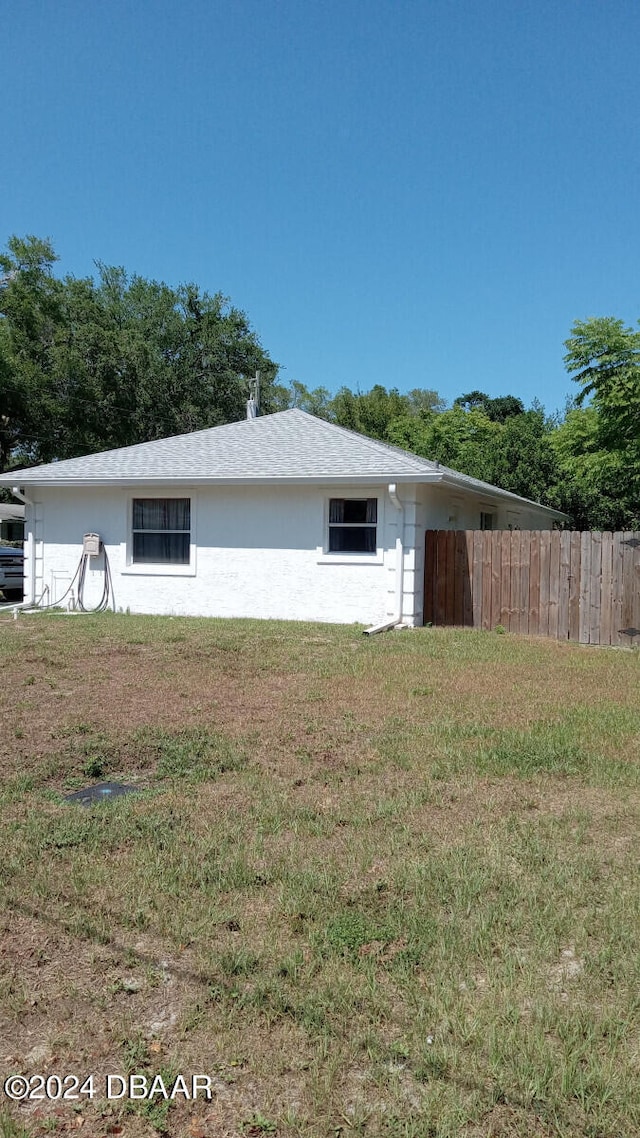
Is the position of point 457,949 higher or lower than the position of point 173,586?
lower

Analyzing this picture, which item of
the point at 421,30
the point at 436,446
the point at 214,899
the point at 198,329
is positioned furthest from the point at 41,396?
the point at 214,899

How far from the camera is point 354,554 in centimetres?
1359

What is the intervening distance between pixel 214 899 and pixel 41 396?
30.3 meters

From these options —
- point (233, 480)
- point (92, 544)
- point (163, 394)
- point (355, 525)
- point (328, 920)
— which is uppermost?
point (163, 394)

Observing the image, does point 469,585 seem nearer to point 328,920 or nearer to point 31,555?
point 31,555

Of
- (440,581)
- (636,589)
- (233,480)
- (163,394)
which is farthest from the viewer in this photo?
(163,394)

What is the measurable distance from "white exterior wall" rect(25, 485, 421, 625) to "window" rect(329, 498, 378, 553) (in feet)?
0.44

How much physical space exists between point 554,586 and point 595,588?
2.16ft

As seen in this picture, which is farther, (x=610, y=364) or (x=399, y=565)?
(x=610, y=364)

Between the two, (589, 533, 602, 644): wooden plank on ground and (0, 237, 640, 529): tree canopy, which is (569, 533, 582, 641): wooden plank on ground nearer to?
(589, 533, 602, 644): wooden plank on ground

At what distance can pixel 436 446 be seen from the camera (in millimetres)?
37625

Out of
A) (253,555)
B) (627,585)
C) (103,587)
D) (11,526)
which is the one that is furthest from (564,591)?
(11,526)

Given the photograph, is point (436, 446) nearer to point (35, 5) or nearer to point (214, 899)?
point (35, 5)

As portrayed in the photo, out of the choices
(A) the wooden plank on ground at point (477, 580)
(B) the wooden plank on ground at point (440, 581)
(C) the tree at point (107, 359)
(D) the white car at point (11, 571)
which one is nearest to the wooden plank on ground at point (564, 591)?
(A) the wooden plank on ground at point (477, 580)
